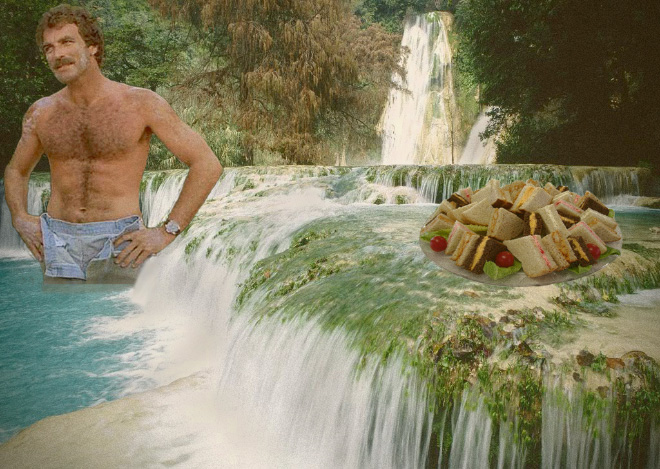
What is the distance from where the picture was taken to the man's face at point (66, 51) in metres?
1.16

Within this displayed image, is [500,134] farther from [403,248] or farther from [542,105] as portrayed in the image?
[403,248]

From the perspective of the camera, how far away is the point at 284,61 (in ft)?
34.8

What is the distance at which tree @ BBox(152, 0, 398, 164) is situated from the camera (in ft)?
33.5

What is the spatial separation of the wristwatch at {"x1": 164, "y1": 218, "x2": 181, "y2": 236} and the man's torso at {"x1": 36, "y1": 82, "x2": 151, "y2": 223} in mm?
144

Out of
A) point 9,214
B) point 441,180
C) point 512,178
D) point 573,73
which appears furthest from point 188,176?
point 573,73

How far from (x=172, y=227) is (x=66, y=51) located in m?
0.45

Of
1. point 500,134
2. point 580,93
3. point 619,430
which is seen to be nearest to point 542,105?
point 580,93

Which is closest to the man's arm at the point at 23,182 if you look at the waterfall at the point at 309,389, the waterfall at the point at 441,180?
the waterfall at the point at 309,389

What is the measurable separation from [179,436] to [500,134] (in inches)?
453

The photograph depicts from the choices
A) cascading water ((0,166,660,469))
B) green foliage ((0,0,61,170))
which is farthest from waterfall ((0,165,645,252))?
green foliage ((0,0,61,170))

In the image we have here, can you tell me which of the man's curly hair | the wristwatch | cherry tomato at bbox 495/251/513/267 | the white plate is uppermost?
the man's curly hair

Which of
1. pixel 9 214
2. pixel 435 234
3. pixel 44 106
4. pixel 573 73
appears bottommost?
pixel 9 214

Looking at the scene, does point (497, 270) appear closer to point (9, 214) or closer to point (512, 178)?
Result: point (512, 178)

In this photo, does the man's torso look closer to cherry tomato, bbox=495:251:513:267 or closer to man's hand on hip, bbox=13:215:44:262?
man's hand on hip, bbox=13:215:44:262
